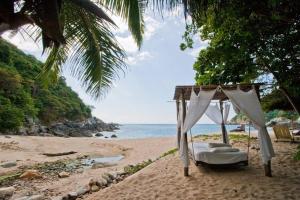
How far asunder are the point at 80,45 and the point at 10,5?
1.64 meters

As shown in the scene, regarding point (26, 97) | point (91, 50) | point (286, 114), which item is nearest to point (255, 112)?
point (91, 50)

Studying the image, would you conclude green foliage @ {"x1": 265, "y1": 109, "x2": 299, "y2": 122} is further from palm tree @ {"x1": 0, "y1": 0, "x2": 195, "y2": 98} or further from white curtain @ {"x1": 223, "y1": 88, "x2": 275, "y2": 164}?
palm tree @ {"x1": 0, "y1": 0, "x2": 195, "y2": 98}

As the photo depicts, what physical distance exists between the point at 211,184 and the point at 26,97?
88.9 feet

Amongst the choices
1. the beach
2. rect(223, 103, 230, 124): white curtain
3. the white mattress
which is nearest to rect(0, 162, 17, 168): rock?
the beach

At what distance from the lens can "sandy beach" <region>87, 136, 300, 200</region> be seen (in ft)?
17.1

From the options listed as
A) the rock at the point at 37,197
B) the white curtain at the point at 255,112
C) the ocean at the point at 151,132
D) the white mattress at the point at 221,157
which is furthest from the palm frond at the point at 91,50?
the ocean at the point at 151,132

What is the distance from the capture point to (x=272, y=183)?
5.78 metres

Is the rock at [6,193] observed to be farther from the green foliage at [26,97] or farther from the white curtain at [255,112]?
the green foliage at [26,97]

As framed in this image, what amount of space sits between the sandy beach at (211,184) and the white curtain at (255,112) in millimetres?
557

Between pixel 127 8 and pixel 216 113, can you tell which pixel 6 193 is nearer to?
pixel 127 8

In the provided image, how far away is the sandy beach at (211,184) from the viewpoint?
5.23 metres

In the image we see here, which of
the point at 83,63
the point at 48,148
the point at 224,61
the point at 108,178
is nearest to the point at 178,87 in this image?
the point at 224,61

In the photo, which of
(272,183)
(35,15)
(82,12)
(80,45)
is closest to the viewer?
(35,15)

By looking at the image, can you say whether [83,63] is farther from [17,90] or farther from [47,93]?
[47,93]
